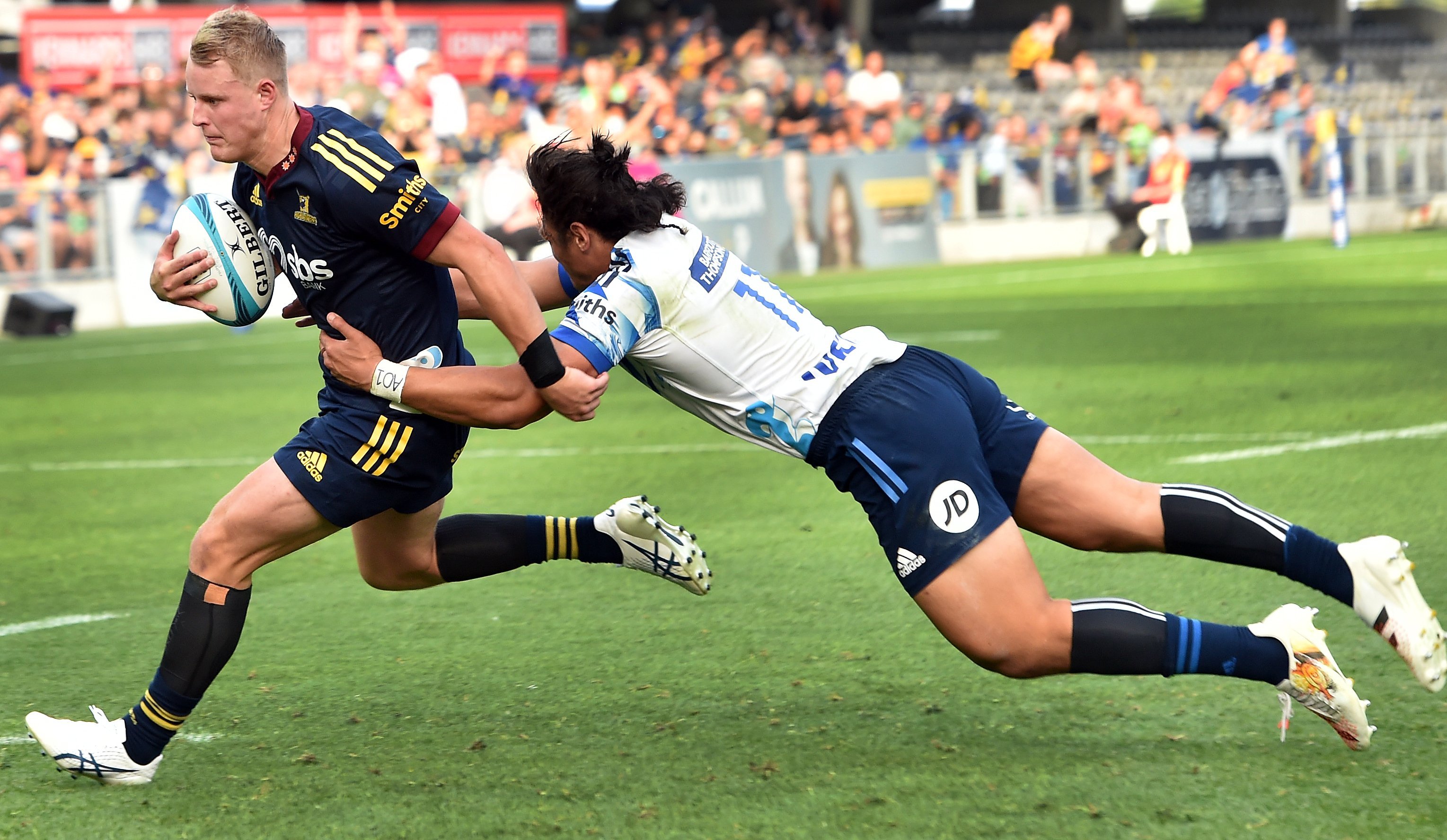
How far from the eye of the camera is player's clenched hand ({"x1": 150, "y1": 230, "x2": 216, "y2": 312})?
431 centimetres

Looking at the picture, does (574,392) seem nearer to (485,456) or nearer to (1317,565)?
(1317,565)

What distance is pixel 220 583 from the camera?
409cm

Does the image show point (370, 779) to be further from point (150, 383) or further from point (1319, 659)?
point (150, 383)

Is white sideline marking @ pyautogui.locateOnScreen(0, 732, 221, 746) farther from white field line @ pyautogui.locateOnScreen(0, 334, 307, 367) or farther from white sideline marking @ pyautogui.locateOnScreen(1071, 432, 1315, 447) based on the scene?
white field line @ pyautogui.locateOnScreen(0, 334, 307, 367)

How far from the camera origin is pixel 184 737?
14.6ft

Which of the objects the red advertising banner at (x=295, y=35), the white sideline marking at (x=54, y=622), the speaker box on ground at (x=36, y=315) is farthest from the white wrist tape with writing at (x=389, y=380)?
the red advertising banner at (x=295, y=35)

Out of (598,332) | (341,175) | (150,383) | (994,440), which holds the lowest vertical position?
(150,383)

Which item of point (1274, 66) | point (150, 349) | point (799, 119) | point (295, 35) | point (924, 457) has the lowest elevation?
point (150, 349)

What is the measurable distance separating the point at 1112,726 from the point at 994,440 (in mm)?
820

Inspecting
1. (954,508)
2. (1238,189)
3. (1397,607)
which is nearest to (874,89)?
(1238,189)

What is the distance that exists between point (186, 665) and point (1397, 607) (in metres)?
2.99

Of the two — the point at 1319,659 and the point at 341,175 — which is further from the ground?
the point at 341,175

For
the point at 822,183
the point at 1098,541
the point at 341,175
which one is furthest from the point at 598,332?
the point at 822,183

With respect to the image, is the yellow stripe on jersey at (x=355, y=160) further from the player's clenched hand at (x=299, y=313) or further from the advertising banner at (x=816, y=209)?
the advertising banner at (x=816, y=209)
